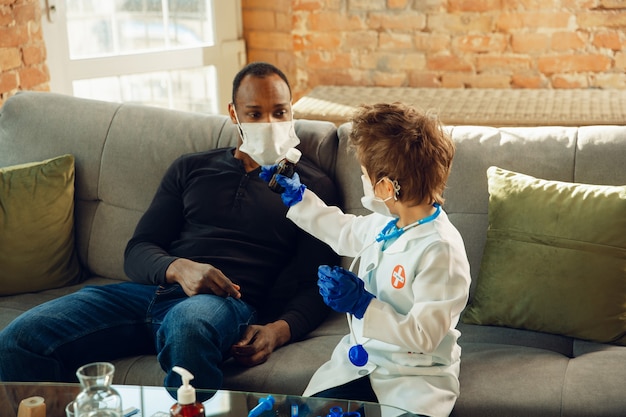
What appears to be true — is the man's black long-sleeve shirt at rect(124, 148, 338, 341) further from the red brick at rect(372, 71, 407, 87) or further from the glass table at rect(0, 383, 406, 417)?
the red brick at rect(372, 71, 407, 87)

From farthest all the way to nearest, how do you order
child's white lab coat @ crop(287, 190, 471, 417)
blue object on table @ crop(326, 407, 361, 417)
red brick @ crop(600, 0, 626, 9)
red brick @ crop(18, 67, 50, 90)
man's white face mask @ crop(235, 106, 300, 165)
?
red brick @ crop(600, 0, 626, 9)
red brick @ crop(18, 67, 50, 90)
man's white face mask @ crop(235, 106, 300, 165)
child's white lab coat @ crop(287, 190, 471, 417)
blue object on table @ crop(326, 407, 361, 417)

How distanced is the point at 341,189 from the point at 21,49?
155 cm

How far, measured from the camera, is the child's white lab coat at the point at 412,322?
162 cm

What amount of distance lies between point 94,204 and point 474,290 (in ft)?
3.94

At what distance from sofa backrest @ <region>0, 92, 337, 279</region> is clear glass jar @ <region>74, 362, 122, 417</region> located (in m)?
1.06

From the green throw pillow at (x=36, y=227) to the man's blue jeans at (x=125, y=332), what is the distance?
0.34m

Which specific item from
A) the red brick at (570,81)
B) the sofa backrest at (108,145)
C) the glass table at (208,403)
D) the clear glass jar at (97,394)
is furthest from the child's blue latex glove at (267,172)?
the red brick at (570,81)

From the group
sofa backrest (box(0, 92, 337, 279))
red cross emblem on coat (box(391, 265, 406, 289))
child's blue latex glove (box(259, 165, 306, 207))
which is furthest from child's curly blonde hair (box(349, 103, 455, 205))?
sofa backrest (box(0, 92, 337, 279))

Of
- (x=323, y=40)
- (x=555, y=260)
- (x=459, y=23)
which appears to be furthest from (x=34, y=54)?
(x=555, y=260)

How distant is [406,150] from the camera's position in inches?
65.9

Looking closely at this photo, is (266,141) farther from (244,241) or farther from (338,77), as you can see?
(338,77)

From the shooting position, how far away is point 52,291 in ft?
7.89

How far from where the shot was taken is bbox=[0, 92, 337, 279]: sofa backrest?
8.02 ft

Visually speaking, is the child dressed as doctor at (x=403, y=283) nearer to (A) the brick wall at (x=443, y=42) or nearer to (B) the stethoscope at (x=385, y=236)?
(B) the stethoscope at (x=385, y=236)
